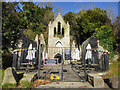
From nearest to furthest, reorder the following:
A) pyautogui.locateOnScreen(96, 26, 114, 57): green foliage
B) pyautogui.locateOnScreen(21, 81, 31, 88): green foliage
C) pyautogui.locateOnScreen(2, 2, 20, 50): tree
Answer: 1. pyautogui.locateOnScreen(21, 81, 31, 88): green foliage
2. pyautogui.locateOnScreen(2, 2, 20, 50): tree
3. pyautogui.locateOnScreen(96, 26, 114, 57): green foliage

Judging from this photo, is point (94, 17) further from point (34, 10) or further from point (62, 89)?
point (62, 89)

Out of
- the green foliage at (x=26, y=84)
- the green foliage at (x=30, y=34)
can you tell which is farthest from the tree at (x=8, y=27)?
the green foliage at (x=30, y=34)

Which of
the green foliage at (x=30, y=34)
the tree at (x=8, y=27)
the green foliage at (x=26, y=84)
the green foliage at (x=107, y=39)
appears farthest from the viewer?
the green foliage at (x=30, y=34)

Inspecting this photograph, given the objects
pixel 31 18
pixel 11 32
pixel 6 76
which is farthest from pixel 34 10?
pixel 6 76

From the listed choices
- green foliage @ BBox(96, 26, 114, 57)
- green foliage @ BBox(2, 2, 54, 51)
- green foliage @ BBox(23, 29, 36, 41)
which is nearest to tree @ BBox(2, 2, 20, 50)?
green foliage @ BBox(2, 2, 54, 51)

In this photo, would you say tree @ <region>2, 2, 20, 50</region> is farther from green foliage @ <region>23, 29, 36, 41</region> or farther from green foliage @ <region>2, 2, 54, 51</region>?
green foliage @ <region>23, 29, 36, 41</region>

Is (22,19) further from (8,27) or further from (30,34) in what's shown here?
(30,34)

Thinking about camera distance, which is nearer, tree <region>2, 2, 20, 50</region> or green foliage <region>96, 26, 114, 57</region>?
tree <region>2, 2, 20, 50</region>

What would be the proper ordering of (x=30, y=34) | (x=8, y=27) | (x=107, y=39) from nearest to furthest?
(x=8, y=27) < (x=107, y=39) < (x=30, y=34)

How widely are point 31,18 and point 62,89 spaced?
3610 cm

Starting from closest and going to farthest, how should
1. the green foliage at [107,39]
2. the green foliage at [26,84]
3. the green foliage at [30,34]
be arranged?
1. the green foliage at [26,84]
2. the green foliage at [107,39]
3. the green foliage at [30,34]

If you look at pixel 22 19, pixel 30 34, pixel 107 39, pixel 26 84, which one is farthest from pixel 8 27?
pixel 30 34

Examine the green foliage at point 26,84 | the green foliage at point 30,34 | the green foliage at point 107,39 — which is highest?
the green foliage at point 30,34

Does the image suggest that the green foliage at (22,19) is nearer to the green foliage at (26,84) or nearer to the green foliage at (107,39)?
the green foliage at (26,84)
